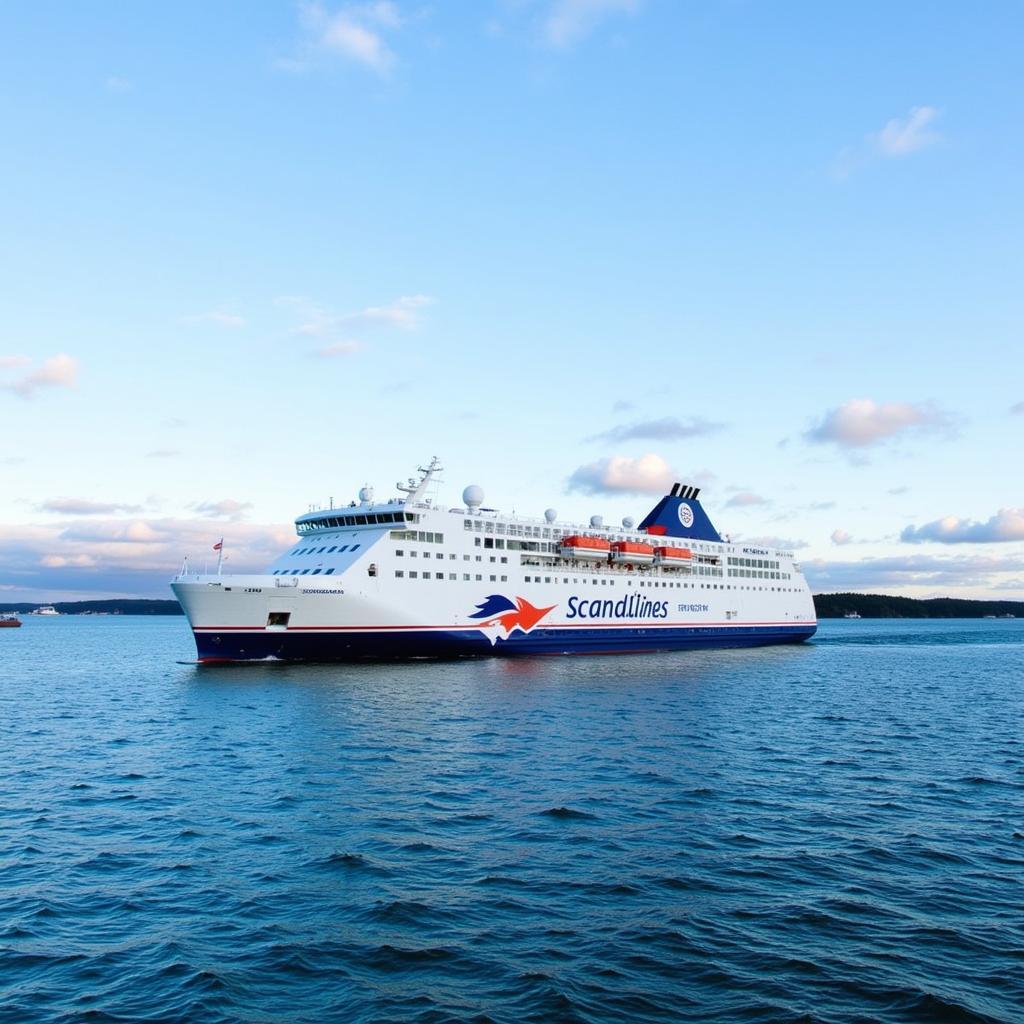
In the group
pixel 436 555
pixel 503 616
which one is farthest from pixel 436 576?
pixel 503 616

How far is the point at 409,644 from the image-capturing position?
50125 millimetres

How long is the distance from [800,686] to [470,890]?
120 ft

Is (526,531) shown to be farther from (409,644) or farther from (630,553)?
(409,644)

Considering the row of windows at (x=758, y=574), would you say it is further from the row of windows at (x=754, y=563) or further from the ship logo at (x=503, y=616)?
the ship logo at (x=503, y=616)

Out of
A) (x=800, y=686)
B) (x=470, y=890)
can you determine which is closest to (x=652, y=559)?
(x=800, y=686)

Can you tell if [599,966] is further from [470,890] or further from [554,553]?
[554,553]

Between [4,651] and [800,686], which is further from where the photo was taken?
[4,651]

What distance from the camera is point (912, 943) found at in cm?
1134

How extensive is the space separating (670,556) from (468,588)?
75.3 feet

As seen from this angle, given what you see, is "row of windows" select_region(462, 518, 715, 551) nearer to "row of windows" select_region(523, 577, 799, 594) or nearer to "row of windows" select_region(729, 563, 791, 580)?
"row of windows" select_region(523, 577, 799, 594)

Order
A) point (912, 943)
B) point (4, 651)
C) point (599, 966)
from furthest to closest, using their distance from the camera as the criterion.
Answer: point (4, 651), point (912, 943), point (599, 966)

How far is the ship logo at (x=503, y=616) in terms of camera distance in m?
53.8

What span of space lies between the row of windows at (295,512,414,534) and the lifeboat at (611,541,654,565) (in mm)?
20265

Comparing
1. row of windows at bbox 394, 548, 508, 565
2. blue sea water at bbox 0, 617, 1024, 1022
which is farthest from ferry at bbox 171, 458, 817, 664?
blue sea water at bbox 0, 617, 1024, 1022
